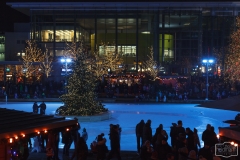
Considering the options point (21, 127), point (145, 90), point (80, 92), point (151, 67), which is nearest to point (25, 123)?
point (21, 127)

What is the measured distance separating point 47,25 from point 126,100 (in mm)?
25278

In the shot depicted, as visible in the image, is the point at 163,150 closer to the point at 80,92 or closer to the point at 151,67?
the point at 80,92

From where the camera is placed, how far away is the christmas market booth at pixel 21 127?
26.1ft

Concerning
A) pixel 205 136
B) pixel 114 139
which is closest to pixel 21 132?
pixel 114 139

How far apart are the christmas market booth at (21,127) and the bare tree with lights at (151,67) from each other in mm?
35902

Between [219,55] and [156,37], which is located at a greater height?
[156,37]

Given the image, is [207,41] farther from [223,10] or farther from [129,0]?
[129,0]

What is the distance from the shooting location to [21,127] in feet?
27.6

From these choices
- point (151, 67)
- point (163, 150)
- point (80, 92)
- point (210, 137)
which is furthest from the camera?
point (151, 67)

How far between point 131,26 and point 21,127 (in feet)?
168

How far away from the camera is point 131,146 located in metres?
15.1

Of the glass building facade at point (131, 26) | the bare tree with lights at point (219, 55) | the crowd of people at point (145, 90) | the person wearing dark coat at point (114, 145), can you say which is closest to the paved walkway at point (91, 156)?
the person wearing dark coat at point (114, 145)

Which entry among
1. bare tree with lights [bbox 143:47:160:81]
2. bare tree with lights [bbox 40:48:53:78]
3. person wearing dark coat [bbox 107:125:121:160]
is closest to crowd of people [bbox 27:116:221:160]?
person wearing dark coat [bbox 107:125:121:160]

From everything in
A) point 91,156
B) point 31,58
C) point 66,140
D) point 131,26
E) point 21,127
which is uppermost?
point 131,26
